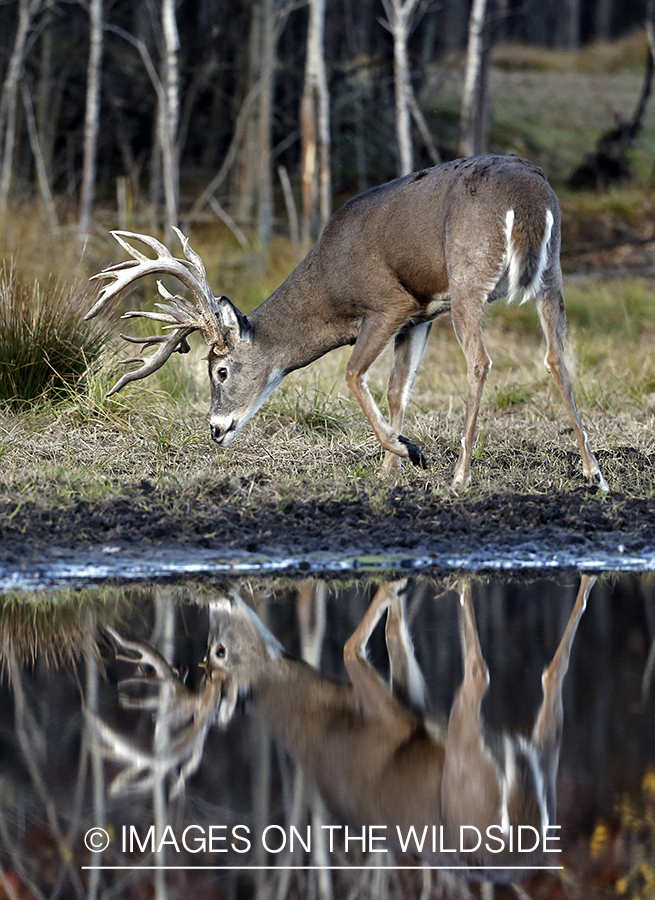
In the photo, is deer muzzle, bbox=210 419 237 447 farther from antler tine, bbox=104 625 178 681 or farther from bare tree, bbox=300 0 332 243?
bare tree, bbox=300 0 332 243

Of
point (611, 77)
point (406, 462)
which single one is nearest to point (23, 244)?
point (406, 462)

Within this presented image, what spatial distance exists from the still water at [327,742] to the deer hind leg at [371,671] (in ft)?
0.05

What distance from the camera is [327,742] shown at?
4.09m

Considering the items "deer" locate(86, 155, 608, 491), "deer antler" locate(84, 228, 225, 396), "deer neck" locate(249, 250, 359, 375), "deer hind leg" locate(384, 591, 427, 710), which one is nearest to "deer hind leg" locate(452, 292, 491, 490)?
"deer" locate(86, 155, 608, 491)

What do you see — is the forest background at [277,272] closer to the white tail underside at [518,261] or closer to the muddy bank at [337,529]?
the muddy bank at [337,529]

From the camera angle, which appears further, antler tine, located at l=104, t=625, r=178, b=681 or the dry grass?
the dry grass

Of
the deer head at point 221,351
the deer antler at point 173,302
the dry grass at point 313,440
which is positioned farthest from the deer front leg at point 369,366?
the deer antler at point 173,302

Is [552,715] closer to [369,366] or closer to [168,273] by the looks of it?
[369,366]

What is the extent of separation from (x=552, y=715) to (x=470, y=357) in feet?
12.5

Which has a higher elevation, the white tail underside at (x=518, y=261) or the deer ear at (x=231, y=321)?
the white tail underside at (x=518, y=261)

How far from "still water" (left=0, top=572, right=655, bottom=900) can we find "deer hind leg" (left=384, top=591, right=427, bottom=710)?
0.01 meters

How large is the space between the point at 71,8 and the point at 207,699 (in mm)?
23186

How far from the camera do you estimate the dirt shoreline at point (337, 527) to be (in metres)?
6.58

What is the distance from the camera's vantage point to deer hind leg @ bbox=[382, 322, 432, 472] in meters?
8.86
